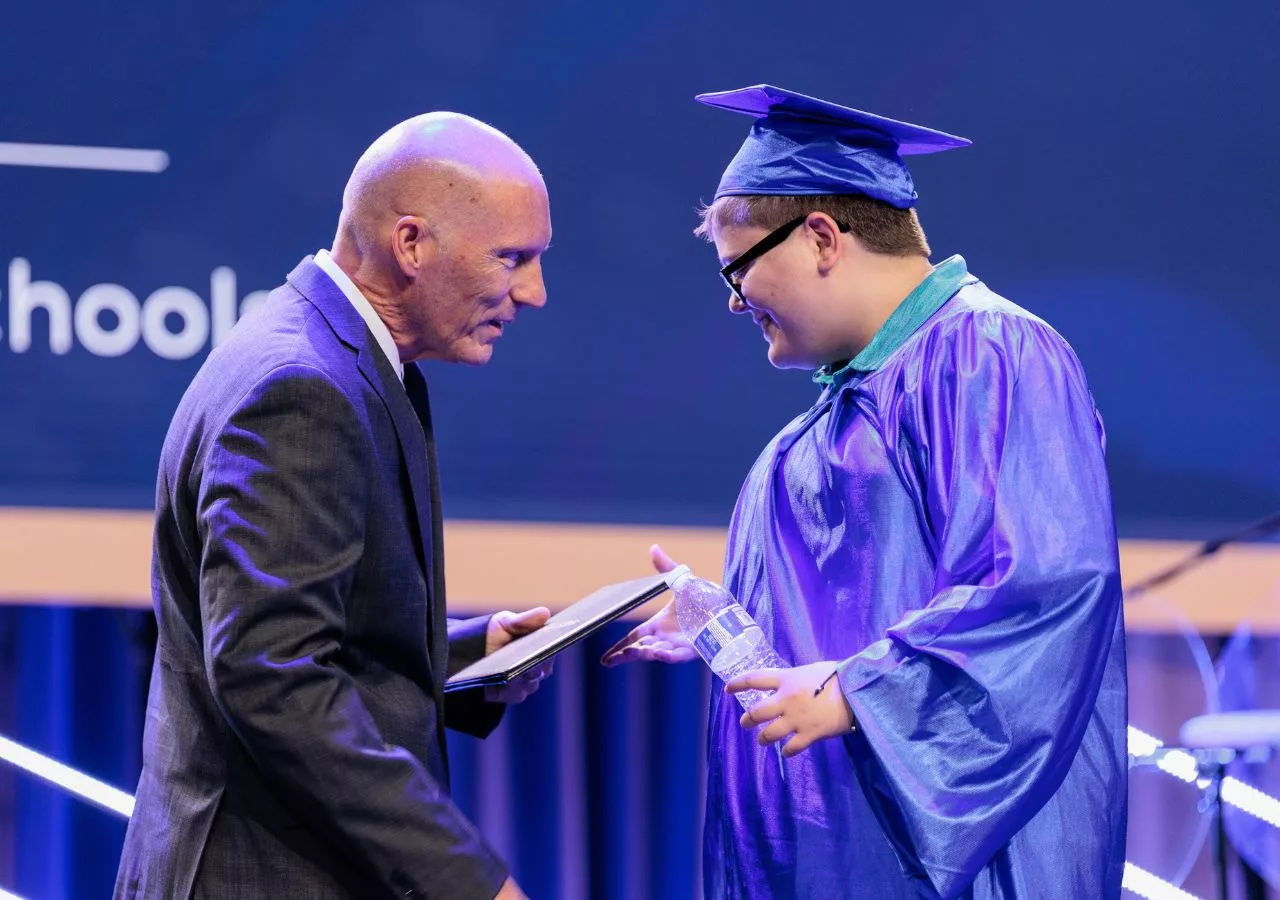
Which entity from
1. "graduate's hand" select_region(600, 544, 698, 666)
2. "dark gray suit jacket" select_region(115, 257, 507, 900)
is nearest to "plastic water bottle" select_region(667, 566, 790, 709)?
"graduate's hand" select_region(600, 544, 698, 666)

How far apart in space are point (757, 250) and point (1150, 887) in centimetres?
230

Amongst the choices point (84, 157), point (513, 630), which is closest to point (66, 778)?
point (84, 157)

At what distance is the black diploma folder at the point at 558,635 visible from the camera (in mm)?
1830

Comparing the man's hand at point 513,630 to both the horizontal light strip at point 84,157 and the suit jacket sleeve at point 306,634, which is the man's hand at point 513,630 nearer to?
the suit jacket sleeve at point 306,634

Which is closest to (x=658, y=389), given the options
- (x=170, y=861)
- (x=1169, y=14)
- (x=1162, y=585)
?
(x=1162, y=585)

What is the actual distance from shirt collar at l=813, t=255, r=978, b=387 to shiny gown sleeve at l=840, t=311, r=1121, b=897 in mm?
213

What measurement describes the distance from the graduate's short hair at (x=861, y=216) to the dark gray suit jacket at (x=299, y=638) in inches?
23.1

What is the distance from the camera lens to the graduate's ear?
6.62ft

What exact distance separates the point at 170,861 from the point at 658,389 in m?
1.86

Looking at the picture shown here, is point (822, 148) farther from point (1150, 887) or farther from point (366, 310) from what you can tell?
point (1150, 887)

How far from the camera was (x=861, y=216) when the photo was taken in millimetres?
2031

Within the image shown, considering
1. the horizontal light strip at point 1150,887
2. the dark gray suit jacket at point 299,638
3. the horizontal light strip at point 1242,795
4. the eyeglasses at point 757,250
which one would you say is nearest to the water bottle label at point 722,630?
the dark gray suit jacket at point 299,638

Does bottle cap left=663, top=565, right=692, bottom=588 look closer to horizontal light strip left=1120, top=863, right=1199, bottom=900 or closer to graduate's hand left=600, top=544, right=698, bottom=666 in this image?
graduate's hand left=600, top=544, right=698, bottom=666

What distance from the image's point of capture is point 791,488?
201cm
